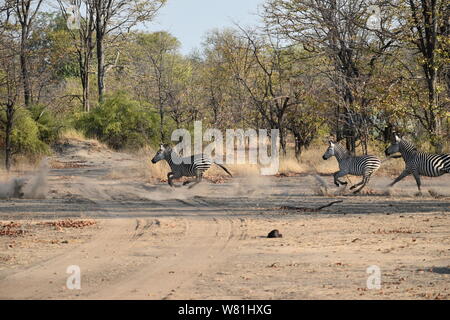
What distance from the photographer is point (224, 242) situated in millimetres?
11164

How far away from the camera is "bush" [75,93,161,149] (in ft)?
104

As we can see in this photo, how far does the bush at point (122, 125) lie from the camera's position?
1248 inches

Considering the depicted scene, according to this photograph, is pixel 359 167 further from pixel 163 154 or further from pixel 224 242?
pixel 224 242

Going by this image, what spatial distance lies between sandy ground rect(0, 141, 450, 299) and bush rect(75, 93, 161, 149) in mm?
11696

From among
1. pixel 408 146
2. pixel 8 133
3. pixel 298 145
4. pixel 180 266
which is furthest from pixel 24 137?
pixel 180 266

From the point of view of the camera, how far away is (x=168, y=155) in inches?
796

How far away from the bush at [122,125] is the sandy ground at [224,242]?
38.4 feet

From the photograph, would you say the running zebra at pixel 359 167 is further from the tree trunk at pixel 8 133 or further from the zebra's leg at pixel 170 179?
the tree trunk at pixel 8 133

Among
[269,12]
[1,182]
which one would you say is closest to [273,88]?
[269,12]

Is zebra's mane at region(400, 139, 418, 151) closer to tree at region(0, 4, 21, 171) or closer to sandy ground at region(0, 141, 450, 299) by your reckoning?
sandy ground at region(0, 141, 450, 299)

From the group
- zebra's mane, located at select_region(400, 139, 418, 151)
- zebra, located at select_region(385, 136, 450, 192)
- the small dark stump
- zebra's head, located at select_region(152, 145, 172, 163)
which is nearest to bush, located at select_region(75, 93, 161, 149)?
zebra's head, located at select_region(152, 145, 172, 163)

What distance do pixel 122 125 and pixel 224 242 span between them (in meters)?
21.5
